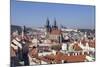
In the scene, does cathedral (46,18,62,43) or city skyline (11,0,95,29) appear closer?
city skyline (11,0,95,29)

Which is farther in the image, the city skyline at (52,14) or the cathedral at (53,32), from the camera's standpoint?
the cathedral at (53,32)

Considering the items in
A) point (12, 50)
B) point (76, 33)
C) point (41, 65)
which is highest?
point (76, 33)

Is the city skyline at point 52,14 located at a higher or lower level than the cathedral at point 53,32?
higher

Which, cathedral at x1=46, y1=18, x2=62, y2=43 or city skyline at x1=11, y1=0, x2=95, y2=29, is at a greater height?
city skyline at x1=11, y1=0, x2=95, y2=29

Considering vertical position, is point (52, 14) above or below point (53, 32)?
above

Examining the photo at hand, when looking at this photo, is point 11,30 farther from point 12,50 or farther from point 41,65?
point 41,65
